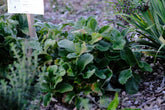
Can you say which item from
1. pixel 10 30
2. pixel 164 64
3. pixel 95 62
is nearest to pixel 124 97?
pixel 95 62

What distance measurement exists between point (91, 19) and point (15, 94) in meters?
1.10

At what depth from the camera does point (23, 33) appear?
271 centimetres

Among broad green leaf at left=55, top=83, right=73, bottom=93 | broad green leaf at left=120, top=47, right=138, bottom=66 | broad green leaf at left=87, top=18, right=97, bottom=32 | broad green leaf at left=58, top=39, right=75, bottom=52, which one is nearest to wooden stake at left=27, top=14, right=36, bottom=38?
broad green leaf at left=58, top=39, right=75, bottom=52

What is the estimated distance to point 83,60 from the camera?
6.81 feet

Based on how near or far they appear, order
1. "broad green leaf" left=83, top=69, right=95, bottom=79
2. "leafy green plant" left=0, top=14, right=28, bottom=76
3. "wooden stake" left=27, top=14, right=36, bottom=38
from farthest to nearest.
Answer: "wooden stake" left=27, top=14, right=36, bottom=38, "leafy green plant" left=0, top=14, right=28, bottom=76, "broad green leaf" left=83, top=69, right=95, bottom=79

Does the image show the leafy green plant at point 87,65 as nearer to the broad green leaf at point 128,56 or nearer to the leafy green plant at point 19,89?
the broad green leaf at point 128,56

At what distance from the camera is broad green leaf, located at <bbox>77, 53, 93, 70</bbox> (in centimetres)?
204

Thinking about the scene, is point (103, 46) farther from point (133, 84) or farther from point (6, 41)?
point (6, 41)

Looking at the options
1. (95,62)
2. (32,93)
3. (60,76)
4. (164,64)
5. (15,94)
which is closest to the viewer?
(15,94)

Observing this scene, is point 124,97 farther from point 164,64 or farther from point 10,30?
point 10,30

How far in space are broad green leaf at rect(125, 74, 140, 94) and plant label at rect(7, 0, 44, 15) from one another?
1094 millimetres

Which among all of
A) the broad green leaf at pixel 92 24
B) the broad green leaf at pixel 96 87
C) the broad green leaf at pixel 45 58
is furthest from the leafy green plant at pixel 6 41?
the broad green leaf at pixel 96 87

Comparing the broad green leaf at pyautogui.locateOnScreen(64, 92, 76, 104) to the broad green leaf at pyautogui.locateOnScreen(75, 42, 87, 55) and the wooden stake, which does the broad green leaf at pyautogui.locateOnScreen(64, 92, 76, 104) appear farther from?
the wooden stake

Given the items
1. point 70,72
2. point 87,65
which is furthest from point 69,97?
point 87,65
